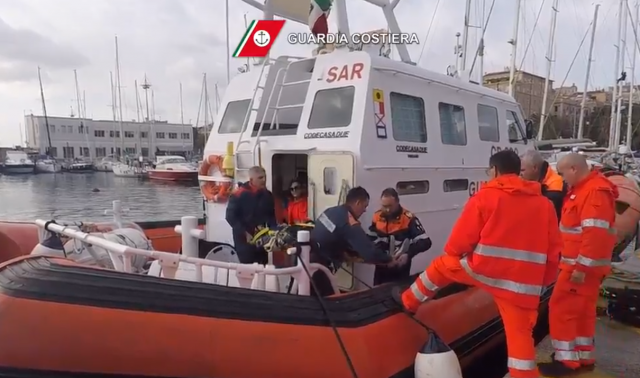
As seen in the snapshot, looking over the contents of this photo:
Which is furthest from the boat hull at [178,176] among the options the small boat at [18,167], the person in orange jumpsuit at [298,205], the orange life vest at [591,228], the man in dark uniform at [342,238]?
the orange life vest at [591,228]

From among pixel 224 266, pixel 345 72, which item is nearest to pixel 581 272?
pixel 224 266

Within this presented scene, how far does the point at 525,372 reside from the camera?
9.38 feet

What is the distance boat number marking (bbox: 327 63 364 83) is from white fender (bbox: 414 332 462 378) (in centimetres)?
250

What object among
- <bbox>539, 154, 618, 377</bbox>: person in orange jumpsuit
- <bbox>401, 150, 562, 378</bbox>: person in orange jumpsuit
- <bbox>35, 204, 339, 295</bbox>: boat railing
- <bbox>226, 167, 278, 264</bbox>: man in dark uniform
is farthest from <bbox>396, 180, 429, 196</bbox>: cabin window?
<bbox>401, 150, 562, 378</bbox>: person in orange jumpsuit

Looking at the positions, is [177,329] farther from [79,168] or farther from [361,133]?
[79,168]

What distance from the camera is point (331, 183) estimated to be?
447 cm

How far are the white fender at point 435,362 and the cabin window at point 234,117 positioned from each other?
3.31 metres

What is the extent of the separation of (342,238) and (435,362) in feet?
3.77

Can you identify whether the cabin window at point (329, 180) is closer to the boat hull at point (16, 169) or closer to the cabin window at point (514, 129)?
the cabin window at point (514, 129)

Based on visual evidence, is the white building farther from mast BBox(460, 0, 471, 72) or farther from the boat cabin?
the boat cabin

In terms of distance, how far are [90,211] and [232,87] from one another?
61.9ft

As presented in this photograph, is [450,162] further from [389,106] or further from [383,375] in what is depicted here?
[383,375]

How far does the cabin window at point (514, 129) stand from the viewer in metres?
6.40

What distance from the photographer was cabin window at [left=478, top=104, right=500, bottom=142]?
585 centimetres
